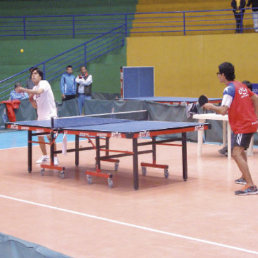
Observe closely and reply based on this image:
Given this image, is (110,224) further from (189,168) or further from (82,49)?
(82,49)

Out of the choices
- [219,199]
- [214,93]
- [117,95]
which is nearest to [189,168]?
[219,199]

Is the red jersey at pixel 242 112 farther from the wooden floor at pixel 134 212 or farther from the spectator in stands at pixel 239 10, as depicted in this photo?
the spectator in stands at pixel 239 10

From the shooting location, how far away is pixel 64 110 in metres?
18.9

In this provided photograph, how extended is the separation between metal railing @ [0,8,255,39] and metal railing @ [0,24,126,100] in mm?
410

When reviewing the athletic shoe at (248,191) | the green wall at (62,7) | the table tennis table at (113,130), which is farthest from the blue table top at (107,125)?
the green wall at (62,7)

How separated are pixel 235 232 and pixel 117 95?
52.5 feet

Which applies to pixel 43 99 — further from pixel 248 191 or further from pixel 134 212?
pixel 248 191

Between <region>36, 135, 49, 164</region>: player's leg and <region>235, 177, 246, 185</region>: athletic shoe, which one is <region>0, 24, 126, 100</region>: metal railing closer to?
<region>36, 135, 49, 164</region>: player's leg

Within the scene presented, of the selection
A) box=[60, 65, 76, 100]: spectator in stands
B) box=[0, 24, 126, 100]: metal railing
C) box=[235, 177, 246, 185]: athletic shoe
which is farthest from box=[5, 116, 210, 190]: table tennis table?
box=[0, 24, 126, 100]: metal railing

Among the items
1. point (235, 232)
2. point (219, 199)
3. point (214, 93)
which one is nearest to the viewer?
point (235, 232)

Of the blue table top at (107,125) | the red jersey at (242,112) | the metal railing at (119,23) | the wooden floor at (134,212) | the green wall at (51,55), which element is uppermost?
the metal railing at (119,23)

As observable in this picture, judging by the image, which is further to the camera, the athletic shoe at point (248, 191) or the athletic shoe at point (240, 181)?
the athletic shoe at point (240, 181)

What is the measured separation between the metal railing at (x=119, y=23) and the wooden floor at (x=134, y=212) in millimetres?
11075

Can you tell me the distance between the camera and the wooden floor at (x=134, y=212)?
6.34 meters
